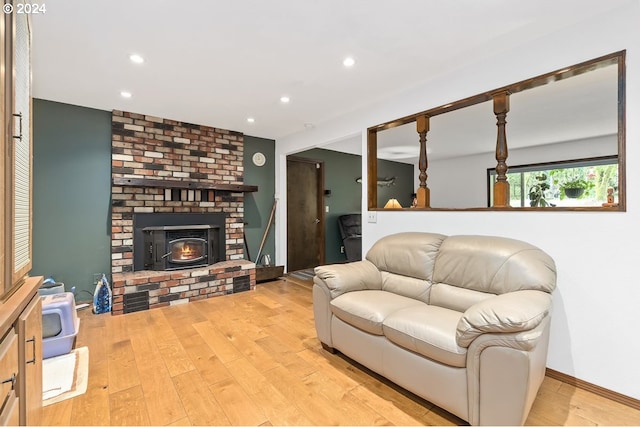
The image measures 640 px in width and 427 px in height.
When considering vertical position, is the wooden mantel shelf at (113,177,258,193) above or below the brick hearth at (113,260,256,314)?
above

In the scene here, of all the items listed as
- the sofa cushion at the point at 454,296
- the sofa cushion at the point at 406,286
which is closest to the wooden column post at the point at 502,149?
the sofa cushion at the point at 454,296

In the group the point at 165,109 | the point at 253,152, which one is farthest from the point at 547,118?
the point at 165,109

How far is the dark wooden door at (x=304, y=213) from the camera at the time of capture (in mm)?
5527

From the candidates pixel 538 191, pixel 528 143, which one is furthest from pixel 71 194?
pixel 538 191

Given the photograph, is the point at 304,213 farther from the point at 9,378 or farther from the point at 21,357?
the point at 9,378

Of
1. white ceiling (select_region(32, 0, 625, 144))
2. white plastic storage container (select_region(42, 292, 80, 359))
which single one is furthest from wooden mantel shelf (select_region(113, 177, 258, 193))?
white plastic storage container (select_region(42, 292, 80, 359))

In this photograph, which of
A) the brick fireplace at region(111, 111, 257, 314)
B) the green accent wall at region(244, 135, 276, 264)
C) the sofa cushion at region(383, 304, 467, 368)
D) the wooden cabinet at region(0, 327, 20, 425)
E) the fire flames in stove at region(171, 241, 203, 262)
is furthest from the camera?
the green accent wall at region(244, 135, 276, 264)

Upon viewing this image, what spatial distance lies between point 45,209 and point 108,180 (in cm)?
71

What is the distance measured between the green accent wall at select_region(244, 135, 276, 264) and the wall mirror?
6.38 feet

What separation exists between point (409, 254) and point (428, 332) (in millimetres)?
916

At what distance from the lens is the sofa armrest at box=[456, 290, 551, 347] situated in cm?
140

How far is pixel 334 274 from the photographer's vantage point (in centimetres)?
241

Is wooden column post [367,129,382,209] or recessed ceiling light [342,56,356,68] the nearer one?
recessed ceiling light [342,56,356,68]

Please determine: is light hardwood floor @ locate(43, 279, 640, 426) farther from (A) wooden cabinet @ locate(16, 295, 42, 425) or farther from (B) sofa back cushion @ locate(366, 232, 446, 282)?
(B) sofa back cushion @ locate(366, 232, 446, 282)
